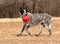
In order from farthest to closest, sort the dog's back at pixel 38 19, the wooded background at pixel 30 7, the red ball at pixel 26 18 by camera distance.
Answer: the wooded background at pixel 30 7
the dog's back at pixel 38 19
the red ball at pixel 26 18

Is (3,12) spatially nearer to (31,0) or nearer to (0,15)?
(0,15)

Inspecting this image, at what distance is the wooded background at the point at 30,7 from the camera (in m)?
34.0

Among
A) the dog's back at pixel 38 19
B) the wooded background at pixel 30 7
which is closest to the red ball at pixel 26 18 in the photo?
the dog's back at pixel 38 19

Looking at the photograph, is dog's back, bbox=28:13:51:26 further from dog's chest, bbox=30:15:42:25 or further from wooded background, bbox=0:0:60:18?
wooded background, bbox=0:0:60:18

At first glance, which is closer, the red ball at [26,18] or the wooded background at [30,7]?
the red ball at [26,18]

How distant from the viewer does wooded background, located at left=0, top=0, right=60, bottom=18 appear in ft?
111

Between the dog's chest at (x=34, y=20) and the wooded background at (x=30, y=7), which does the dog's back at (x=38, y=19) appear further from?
the wooded background at (x=30, y=7)

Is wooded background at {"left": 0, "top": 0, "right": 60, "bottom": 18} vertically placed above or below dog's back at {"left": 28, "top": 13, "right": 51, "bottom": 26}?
below

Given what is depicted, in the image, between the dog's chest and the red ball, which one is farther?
the dog's chest

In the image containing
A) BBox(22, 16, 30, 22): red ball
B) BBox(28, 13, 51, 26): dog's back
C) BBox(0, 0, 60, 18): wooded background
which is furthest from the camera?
BBox(0, 0, 60, 18): wooded background

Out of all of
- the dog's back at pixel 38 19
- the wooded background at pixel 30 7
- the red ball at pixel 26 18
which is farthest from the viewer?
the wooded background at pixel 30 7

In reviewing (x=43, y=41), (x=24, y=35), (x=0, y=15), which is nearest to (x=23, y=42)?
(x=43, y=41)

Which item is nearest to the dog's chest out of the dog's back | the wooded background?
the dog's back

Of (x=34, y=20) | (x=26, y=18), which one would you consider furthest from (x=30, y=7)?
(x=26, y=18)
